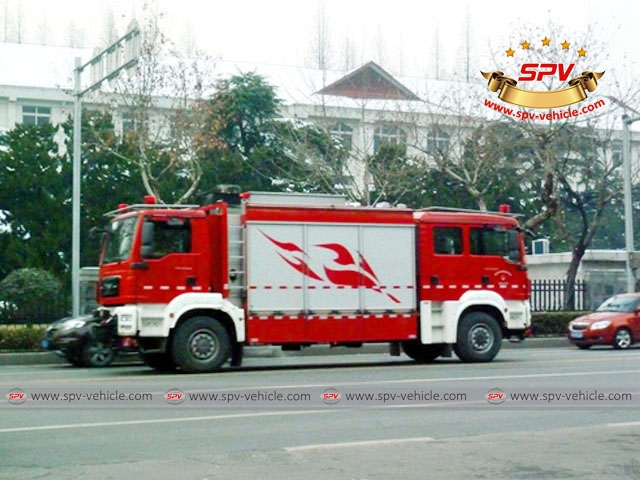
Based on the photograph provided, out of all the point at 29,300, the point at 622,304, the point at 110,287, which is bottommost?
the point at 622,304

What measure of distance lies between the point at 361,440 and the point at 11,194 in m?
29.2

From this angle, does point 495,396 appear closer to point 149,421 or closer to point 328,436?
point 328,436

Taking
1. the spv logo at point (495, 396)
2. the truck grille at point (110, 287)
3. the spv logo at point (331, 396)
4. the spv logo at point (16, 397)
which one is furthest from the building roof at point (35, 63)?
the spv logo at point (495, 396)

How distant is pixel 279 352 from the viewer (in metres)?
24.7

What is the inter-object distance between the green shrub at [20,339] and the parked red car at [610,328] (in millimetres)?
13572

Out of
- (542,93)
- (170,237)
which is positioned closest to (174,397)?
(170,237)

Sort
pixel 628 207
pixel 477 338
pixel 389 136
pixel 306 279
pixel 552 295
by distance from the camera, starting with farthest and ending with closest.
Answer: pixel 389 136 → pixel 552 295 → pixel 628 207 → pixel 477 338 → pixel 306 279

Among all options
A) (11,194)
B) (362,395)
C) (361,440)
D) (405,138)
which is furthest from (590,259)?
(361,440)

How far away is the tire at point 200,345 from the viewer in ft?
58.8

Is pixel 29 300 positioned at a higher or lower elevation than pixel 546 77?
lower

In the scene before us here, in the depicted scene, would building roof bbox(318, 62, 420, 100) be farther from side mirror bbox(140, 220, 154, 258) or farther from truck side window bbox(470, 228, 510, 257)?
side mirror bbox(140, 220, 154, 258)

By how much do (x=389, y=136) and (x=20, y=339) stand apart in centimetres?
1781

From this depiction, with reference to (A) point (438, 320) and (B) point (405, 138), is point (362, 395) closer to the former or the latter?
(A) point (438, 320)

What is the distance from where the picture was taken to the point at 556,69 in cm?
3306
